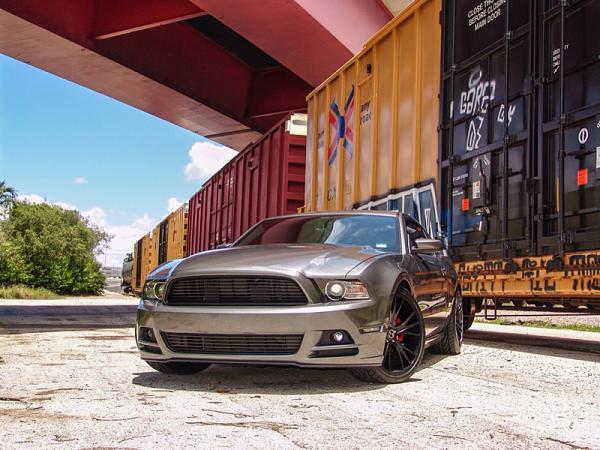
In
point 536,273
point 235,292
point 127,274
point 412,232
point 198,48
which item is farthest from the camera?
point 127,274

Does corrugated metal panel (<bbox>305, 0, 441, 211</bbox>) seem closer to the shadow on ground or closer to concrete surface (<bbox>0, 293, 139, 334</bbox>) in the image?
the shadow on ground

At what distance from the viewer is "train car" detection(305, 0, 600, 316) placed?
595 cm

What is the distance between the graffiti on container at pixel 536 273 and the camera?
5.76 metres

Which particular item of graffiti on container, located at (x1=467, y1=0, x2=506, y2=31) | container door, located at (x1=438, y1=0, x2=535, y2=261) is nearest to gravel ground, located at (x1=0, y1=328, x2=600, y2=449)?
container door, located at (x1=438, y1=0, x2=535, y2=261)

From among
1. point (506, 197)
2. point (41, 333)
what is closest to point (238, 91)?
point (41, 333)

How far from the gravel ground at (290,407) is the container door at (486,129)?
158cm

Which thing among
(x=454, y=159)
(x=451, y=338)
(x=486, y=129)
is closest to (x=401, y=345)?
(x=451, y=338)

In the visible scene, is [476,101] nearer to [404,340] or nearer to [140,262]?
[404,340]

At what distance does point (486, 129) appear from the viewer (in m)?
7.14

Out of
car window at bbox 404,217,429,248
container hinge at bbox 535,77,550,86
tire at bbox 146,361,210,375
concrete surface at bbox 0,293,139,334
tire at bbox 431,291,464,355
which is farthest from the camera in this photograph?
concrete surface at bbox 0,293,139,334

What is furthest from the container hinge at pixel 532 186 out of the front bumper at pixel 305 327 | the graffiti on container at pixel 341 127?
the graffiti on container at pixel 341 127

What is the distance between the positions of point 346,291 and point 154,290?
4.59 feet

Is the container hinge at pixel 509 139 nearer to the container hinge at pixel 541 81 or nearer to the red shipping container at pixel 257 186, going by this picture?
the container hinge at pixel 541 81

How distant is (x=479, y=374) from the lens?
5.36 metres
